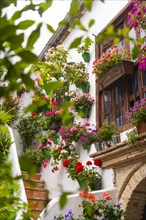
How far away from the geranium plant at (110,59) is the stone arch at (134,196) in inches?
83.1

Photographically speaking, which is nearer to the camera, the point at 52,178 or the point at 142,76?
the point at 142,76

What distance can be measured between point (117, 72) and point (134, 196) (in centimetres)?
219

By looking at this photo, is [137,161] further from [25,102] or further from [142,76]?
[25,102]

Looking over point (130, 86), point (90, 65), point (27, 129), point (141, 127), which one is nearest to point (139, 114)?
point (141, 127)

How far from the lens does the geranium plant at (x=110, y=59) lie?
617cm

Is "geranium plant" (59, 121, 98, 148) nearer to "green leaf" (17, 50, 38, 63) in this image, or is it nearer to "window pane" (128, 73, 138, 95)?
"window pane" (128, 73, 138, 95)

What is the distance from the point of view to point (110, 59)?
246 inches

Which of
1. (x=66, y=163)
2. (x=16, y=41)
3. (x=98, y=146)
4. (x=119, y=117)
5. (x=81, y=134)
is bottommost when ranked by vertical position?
(x=16, y=41)

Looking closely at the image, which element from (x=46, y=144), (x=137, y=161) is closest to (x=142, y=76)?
(x=137, y=161)

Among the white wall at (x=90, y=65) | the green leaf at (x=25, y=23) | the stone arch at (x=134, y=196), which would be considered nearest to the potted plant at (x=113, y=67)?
the white wall at (x=90, y=65)

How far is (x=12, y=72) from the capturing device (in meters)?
0.75

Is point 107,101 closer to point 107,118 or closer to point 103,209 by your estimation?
point 107,118

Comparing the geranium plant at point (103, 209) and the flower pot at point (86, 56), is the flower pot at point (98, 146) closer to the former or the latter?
the geranium plant at point (103, 209)

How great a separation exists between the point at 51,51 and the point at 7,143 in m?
3.02
